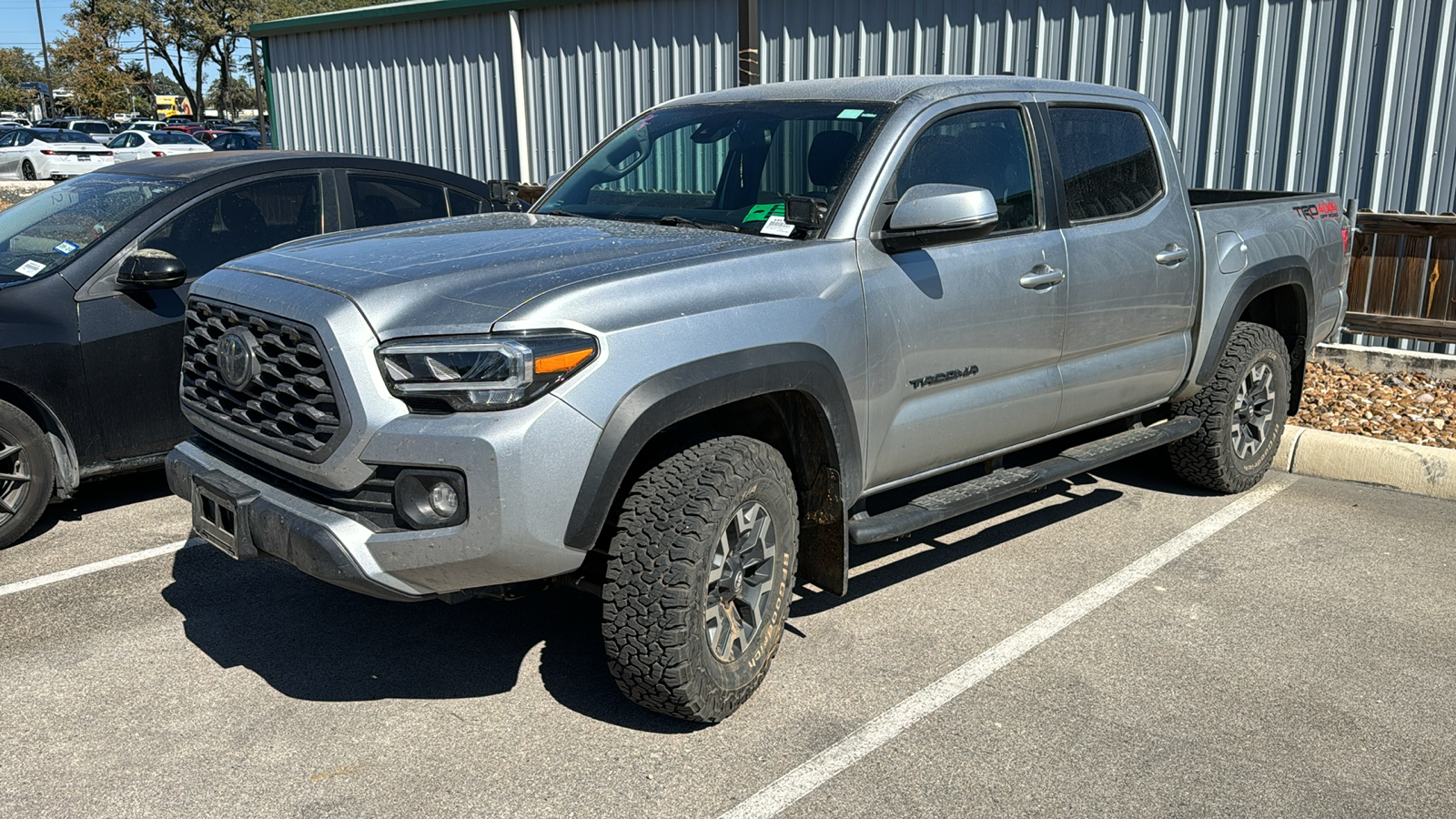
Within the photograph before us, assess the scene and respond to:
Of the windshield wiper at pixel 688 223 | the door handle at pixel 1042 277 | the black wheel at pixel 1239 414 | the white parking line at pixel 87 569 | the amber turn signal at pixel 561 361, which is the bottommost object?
the white parking line at pixel 87 569

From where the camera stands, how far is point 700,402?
135 inches

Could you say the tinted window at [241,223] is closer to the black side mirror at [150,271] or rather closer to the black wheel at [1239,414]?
the black side mirror at [150,271]

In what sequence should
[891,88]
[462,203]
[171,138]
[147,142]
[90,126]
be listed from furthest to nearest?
[90,126], [171,138], [147,142], [462,203], [891,88]

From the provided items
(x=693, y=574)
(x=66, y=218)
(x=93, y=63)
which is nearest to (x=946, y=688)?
(x=693, y=574)

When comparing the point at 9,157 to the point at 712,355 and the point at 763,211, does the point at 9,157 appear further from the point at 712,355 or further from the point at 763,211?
the point at 712,355

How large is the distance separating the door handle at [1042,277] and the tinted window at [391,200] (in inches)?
133

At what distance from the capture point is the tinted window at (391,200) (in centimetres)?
625

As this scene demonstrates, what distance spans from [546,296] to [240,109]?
10824cm

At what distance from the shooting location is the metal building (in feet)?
28.1

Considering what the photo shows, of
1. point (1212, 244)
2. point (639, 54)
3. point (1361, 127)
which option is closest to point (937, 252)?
point (1212, 244)

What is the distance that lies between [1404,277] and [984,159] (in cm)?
551

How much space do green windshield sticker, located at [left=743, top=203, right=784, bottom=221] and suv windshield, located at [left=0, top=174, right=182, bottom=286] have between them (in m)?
3.07

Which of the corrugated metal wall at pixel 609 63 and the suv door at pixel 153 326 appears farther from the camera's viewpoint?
the corrugated metal wall at pixel 609 63

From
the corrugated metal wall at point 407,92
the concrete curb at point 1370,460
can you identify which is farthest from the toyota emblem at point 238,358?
the corrugated metal wall at point 407,92
